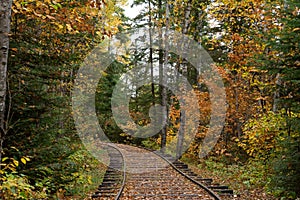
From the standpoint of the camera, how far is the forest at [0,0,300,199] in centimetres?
643

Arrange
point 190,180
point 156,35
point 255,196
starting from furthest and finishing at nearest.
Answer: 1. point 156,35
2. point 190,180
3. point 255,196

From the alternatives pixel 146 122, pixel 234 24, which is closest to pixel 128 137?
pixel 146 122

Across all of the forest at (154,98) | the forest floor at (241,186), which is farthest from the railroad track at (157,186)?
the forest at (154,98)

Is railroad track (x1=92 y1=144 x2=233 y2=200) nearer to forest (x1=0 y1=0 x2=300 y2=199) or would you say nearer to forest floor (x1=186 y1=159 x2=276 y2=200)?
forest floor (x1=186 y1=159 x2=276 y2=200)

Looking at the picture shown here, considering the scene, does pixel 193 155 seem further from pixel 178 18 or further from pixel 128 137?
pixel 128 137

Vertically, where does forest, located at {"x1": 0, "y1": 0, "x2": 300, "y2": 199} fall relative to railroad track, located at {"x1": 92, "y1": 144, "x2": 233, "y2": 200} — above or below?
above

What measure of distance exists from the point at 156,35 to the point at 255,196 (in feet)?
75.3

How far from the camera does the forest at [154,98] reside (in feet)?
21.1

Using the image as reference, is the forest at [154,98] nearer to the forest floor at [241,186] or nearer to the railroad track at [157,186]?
the forest floor at [241,186]

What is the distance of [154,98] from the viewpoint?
97.2 feet

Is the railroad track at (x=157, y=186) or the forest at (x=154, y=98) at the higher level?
the forest at (x=154, y=98)

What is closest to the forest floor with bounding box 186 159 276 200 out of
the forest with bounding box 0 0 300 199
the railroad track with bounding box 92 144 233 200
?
the forest with bounding box 0 0 300 199

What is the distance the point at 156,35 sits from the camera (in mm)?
30016

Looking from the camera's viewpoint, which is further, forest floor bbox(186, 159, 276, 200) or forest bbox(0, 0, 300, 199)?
forest floor bbox(186, 159, 276, 200)
